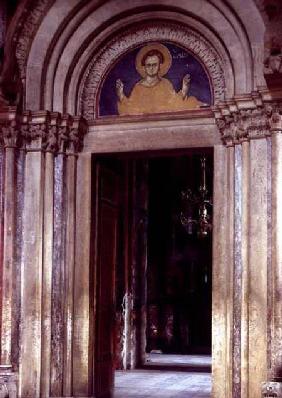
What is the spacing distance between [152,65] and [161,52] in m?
0.18

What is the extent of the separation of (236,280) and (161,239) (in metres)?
9.16

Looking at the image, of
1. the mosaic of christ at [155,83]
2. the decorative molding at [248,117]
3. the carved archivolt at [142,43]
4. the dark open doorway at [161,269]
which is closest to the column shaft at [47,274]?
the carved archivolt at [142,43]

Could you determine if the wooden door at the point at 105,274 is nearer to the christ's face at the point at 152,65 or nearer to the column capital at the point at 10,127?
the column capital at the point at 10,127

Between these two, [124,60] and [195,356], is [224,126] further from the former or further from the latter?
[195,356]

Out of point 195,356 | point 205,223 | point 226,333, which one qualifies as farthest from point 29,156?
point 195,356

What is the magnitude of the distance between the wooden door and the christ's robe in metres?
0.80

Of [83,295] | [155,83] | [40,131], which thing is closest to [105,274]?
[83,295]

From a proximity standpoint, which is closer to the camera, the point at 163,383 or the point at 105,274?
the point at 105,274

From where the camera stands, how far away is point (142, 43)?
8.84 meters

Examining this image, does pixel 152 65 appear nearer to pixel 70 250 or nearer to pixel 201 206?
pixel 70 250

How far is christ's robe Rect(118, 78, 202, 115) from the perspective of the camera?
8.59m

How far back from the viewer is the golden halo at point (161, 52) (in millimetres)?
8750

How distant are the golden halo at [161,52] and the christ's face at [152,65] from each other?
5 centimetres

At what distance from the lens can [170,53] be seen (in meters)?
8.75
